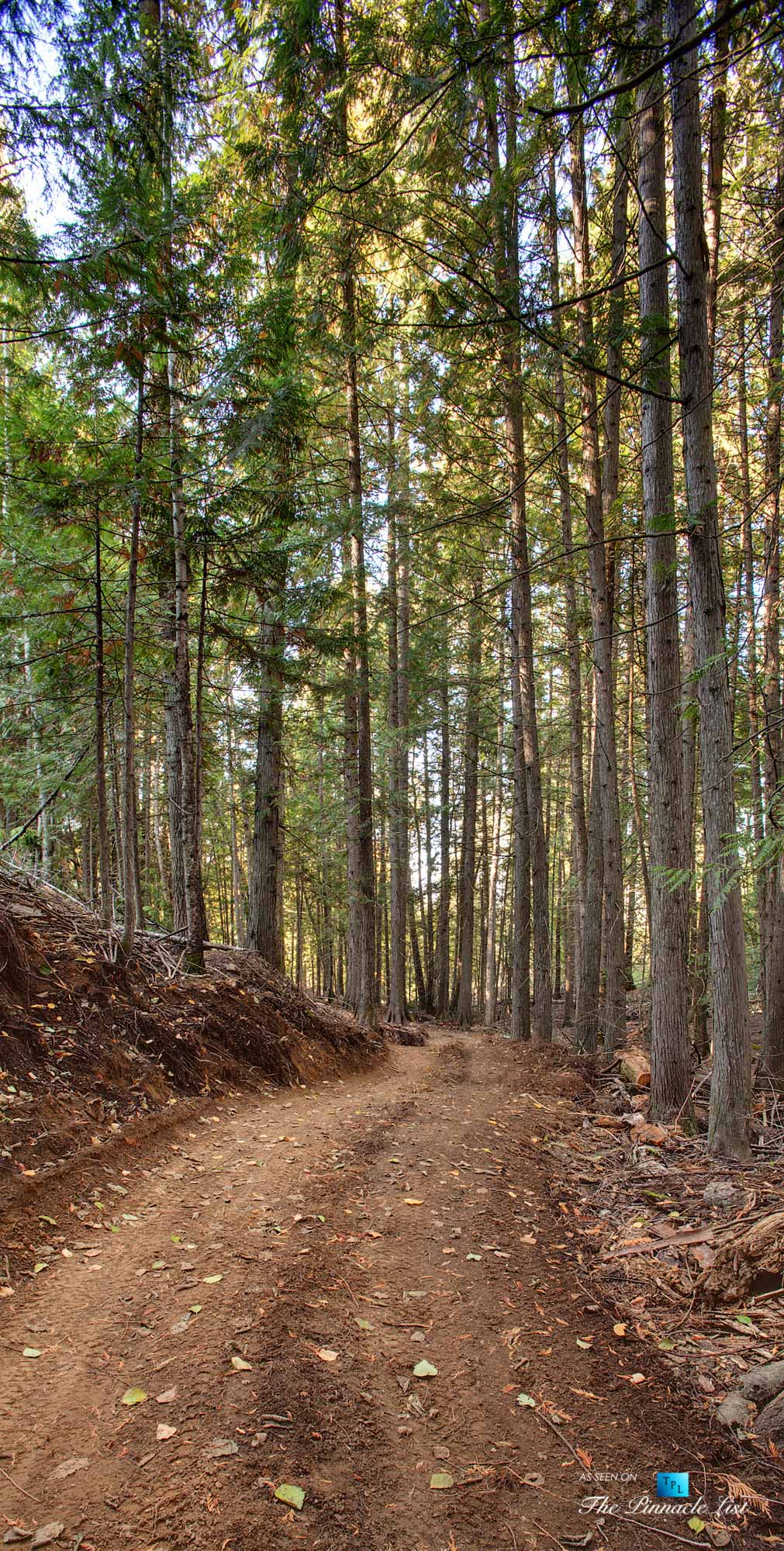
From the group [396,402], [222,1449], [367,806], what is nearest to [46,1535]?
[222,1449]

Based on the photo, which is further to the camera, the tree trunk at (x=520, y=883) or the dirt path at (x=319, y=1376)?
the tree trunk at (x=520, y=883)

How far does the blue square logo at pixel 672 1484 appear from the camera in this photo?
8.06 feet

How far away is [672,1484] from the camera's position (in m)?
2.48

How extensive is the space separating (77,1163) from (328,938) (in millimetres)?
20254

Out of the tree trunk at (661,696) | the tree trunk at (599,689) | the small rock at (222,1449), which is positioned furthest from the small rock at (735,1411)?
the tree trunk at (599,689)

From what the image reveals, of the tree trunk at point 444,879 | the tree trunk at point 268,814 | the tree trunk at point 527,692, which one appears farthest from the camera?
the tree trunk at point 444,879

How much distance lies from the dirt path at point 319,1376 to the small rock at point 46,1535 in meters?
0.03

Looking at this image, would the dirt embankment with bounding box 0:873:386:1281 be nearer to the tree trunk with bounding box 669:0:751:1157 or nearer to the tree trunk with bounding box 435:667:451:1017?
the tree trunk with bounding box 669:0:751:1157

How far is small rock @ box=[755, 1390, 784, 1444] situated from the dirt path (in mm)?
284

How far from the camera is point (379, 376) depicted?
50.9 ft

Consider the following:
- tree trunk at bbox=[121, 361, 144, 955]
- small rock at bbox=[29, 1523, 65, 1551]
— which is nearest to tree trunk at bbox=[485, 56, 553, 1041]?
tree trunk at bbox=[121, 361, 144, 955]

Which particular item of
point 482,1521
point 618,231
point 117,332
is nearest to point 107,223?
point 117,332

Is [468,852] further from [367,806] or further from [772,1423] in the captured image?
[772,1423]

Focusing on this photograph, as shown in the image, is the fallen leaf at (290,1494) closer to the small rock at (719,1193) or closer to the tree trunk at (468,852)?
the small rock at (719,1193)
